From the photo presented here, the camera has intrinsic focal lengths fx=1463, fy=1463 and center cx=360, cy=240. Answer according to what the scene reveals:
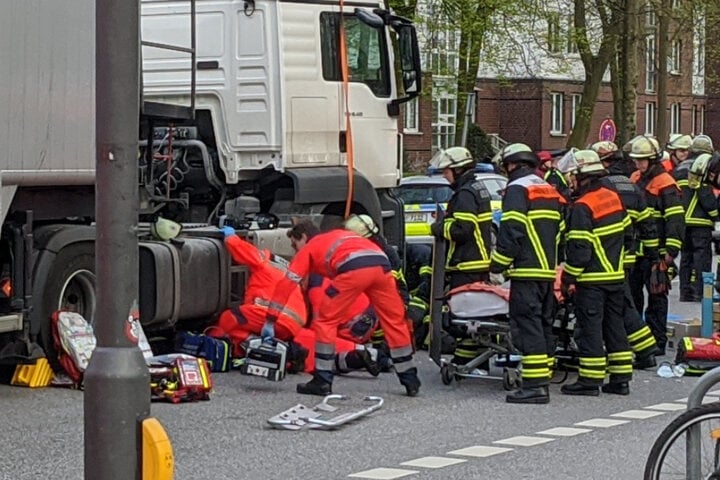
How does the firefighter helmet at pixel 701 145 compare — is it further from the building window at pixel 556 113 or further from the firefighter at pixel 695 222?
the building window at pixel 556 113

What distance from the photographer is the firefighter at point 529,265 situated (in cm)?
1116

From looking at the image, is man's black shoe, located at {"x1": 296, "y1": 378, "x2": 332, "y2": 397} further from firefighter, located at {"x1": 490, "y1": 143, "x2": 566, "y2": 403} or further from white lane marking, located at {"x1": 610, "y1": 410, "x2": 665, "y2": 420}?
white lane marking, located at {"x1": 610, "y1": 410, "x2": 665, "y2": 420}

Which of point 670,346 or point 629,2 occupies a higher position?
point 629,2

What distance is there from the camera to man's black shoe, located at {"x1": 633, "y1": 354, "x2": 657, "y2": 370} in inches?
515

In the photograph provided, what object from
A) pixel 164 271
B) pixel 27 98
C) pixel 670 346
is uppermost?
pixel 27 98

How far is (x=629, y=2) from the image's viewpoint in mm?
28859

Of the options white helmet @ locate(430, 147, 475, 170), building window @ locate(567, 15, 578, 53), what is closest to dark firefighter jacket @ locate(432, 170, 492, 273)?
white helmet @ locate(430, 147, 475, 170)

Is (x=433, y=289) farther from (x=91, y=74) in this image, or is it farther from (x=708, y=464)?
(x=708, y=464)

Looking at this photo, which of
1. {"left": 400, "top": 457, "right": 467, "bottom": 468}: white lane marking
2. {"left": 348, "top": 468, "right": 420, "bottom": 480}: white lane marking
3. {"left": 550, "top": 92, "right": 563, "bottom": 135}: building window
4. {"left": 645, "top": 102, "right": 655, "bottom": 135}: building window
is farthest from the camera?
{"left": 645, "top": 102, "right": 655, "bottom": 135}: building window

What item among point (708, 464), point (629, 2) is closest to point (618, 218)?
point (708, 464)

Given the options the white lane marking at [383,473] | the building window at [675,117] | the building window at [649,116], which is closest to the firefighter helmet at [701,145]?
the white lane marking at [383,473]

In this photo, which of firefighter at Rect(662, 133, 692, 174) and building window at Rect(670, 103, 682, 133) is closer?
firefighter at Rect(662, 133, 692, 174)

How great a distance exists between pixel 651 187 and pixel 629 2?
599 inches

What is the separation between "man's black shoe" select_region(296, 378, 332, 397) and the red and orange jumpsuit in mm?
52
